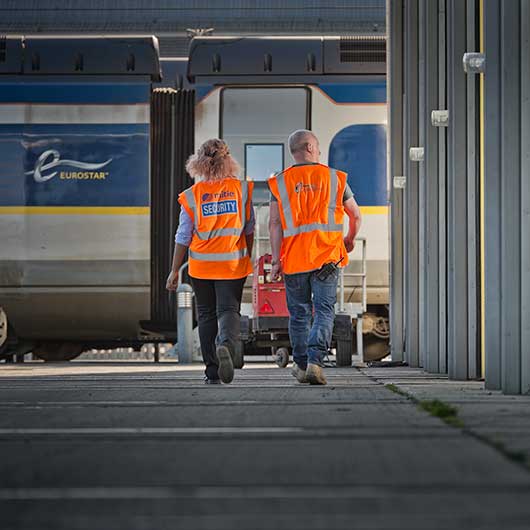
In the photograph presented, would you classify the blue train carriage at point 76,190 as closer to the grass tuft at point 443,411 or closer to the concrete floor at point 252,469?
the concrete floor at point 252,469

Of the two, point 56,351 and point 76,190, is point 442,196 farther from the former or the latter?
point 56,351

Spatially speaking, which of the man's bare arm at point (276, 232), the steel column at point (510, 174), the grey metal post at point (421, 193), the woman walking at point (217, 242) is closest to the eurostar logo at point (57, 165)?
the grey metal post at point (421, 193)

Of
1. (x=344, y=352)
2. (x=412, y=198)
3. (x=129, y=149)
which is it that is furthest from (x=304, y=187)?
(x=129, y=149)

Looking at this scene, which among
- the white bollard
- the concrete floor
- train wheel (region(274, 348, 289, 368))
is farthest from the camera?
the white bollard

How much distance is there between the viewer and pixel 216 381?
24.4ft

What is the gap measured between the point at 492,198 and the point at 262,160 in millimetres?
7033

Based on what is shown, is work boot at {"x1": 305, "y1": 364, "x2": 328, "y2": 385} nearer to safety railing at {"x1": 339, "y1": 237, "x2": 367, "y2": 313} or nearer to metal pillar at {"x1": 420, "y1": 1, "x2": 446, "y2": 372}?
metal pillar at {"x1": 420, "y1": 1, "x2": 446, "y2": 372}

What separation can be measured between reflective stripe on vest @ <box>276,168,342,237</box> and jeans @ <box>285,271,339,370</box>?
0.87 ft

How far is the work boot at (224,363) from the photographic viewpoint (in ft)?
23.4

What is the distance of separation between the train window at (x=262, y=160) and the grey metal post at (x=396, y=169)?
1.69 metres

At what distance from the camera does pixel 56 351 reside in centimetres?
1461

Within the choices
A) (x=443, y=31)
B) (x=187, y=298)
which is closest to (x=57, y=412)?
(x=443, y=31)

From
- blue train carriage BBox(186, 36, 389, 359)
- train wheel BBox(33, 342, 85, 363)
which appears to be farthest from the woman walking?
train wheel BBox(33, 342, 85, 363)

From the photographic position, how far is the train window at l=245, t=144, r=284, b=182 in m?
13.1
